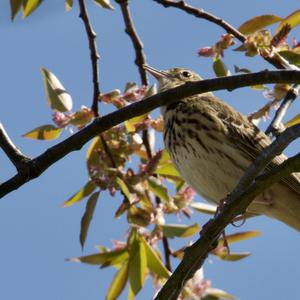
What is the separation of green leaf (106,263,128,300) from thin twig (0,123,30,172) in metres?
1.35

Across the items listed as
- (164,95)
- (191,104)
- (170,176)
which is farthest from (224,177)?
(164,95)

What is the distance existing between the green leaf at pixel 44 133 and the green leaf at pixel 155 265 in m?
0.74

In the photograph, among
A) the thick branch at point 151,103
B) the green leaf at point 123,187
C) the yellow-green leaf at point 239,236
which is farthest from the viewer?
the yellow-green leaf at point 239,236

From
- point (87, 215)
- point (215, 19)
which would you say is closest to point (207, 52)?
point (215, 19)

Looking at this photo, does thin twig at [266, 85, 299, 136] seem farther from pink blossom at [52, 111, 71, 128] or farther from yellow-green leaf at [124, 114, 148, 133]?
pink blossom at [52, 111, 71, 128]

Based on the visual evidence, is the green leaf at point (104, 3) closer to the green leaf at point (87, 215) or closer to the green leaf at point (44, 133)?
the green leaf at point (44, 133)

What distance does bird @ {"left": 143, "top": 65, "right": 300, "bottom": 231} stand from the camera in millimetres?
4027

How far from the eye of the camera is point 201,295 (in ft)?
11.6

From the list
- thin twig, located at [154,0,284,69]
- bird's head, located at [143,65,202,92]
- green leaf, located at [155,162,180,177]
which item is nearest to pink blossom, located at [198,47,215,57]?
thin twig, located at [154,0,284,69]

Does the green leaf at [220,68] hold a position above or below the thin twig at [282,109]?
above

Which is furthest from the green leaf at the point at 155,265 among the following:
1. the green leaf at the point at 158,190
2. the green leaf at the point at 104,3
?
the green leaf at the point at 104,3

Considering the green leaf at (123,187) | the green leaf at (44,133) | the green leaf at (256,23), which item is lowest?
the green leaf at (123,187)

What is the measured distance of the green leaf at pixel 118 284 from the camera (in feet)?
12.0

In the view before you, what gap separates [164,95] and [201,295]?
149 cm
